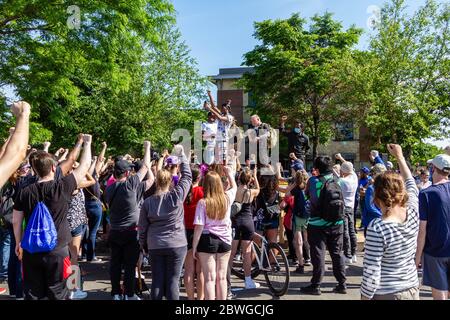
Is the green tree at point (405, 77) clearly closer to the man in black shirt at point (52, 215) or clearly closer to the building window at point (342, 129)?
the building window at point (342, 129)

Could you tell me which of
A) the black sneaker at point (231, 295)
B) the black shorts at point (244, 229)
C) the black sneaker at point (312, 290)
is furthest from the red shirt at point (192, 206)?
the black sneaker at point (312, 290)

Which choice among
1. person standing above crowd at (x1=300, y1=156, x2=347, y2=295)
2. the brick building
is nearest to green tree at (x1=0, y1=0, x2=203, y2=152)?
person standing above crowd at (x1=300, y1=156, x2=347, y2=295)

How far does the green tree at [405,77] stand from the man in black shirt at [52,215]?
21.0 m

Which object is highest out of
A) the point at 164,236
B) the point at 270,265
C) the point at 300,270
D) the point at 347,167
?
the point at 347,167

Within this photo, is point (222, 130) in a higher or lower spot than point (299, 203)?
higher

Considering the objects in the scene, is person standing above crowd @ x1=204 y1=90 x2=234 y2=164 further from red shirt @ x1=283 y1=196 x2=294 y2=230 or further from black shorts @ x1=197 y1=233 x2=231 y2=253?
black shorts @ x1=197 y1=233 x2=231 y2=253

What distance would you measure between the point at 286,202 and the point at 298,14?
26069 millimetres

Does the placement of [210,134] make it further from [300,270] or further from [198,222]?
[198,222]

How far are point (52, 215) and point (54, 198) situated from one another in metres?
0.19

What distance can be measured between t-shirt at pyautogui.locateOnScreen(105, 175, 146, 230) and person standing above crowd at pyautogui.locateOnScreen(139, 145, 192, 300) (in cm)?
81

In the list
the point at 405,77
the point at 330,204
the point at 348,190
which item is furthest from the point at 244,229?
the point at 405,77

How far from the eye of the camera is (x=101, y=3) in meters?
12.3

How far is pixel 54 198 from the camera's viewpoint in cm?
418
